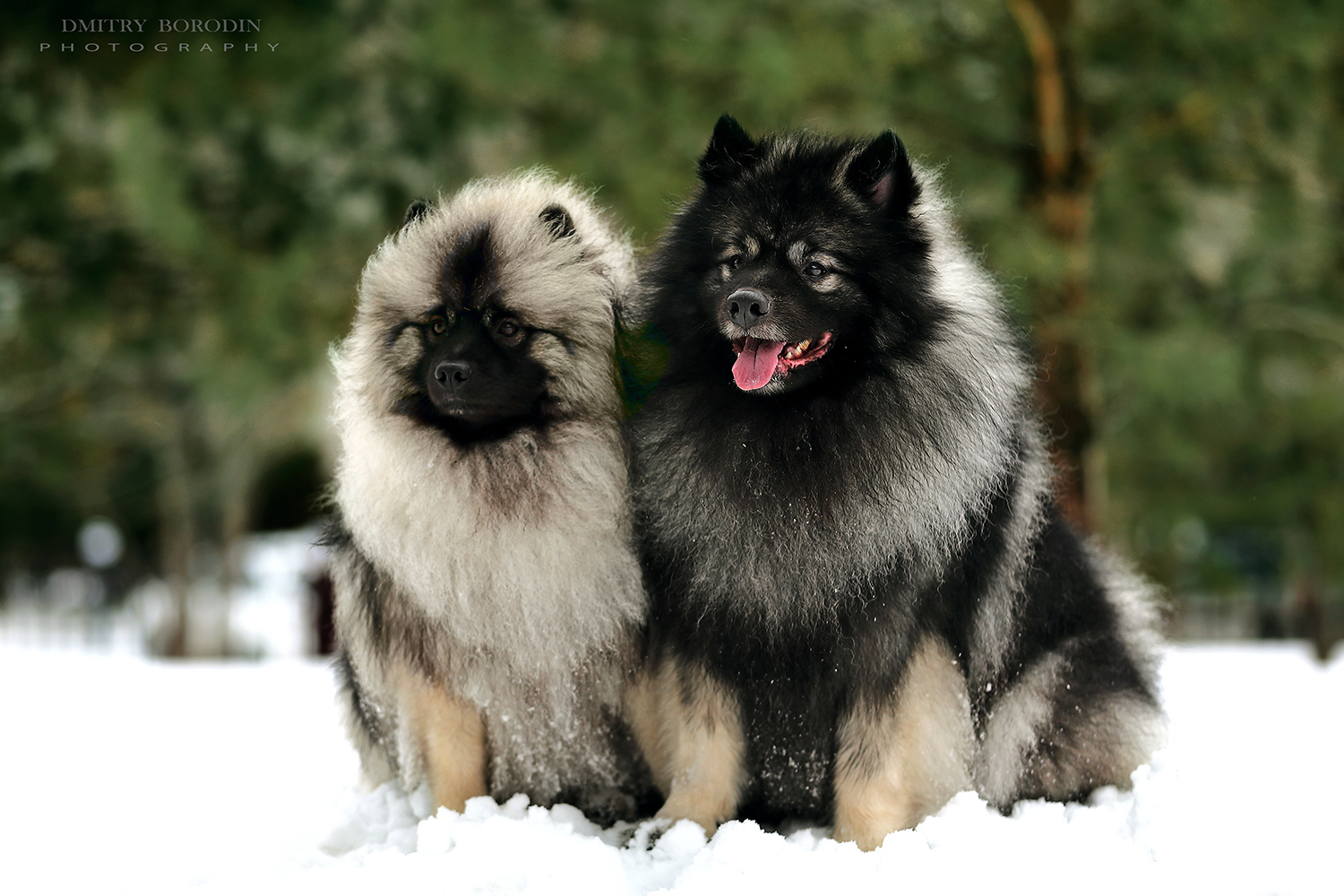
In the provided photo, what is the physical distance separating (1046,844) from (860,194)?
1.72 metres

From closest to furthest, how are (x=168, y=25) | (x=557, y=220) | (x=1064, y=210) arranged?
(x=557, y=220) → (x=168, y=25) → (x=1064, y=210)

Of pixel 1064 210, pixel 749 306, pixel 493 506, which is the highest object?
pixel 1064 210

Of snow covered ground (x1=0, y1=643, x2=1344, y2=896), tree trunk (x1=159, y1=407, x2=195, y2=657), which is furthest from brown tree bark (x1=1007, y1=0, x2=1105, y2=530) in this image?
tree trunk (x1=159, y1=407, x2=195, y2=657)

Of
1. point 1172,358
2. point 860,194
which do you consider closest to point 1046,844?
point 860,194

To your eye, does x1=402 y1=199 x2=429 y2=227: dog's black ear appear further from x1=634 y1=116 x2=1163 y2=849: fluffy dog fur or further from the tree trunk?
the tree trunk

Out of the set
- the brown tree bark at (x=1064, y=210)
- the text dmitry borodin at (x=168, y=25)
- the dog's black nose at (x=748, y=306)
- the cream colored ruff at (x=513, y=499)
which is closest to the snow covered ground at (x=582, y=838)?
the cream colored ruff at (x=513, y=499)

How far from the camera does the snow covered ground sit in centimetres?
262

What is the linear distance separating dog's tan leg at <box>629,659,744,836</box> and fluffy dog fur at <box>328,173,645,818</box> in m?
0.20

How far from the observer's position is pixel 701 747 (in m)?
3.09

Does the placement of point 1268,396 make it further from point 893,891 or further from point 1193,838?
point 893,891

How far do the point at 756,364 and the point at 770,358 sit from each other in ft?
0.13

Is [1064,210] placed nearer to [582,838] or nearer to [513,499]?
[513,499]

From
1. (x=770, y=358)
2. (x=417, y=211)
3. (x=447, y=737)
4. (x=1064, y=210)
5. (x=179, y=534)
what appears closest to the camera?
(x=770, y=358)

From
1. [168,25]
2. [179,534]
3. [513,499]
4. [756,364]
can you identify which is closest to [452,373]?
[513,499]
